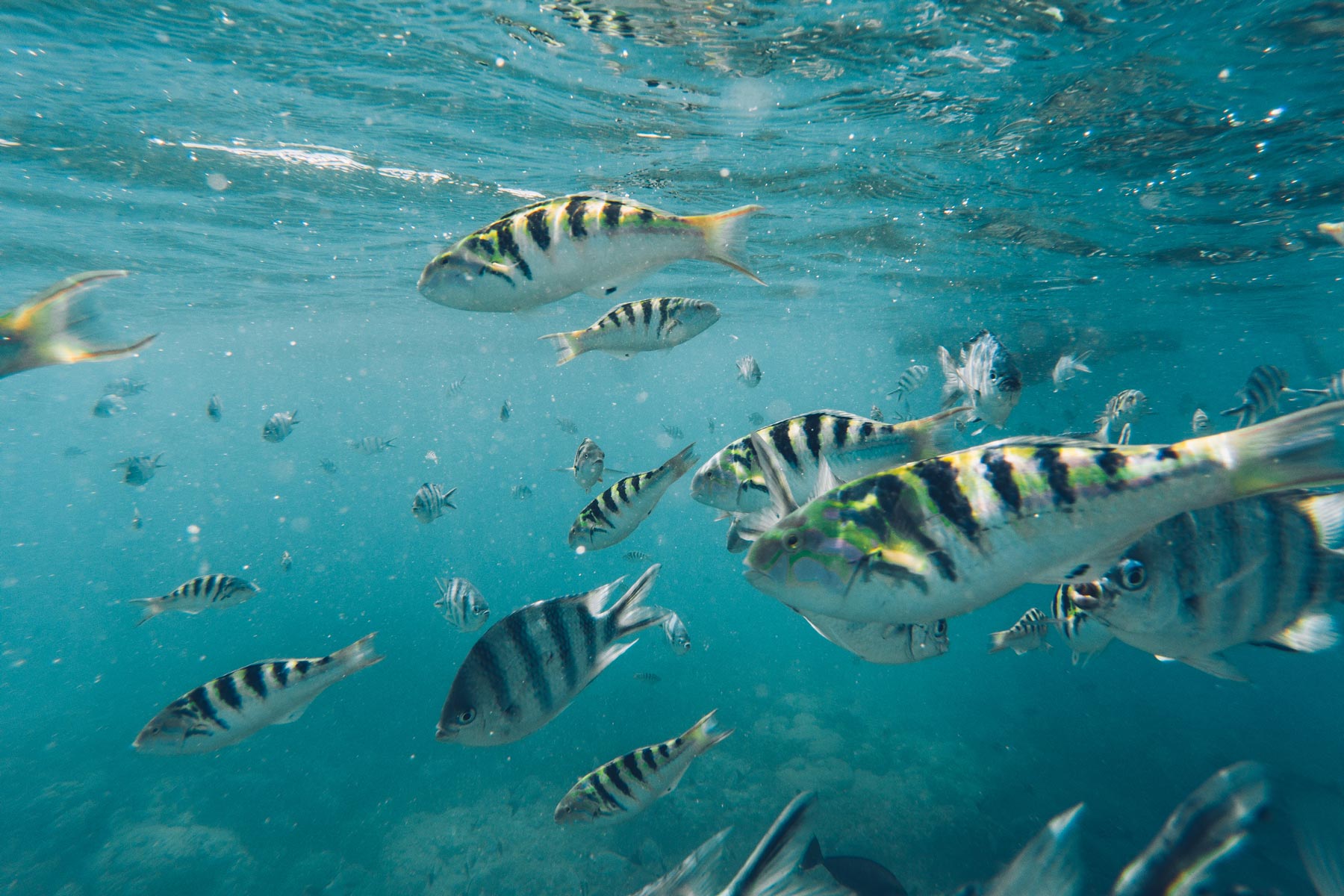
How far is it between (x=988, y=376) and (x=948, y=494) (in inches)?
137

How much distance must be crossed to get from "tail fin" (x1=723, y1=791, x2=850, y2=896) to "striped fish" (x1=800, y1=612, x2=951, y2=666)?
100 cm

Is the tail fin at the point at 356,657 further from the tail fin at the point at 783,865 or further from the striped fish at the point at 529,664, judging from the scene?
the tail fin at the point at 783,865

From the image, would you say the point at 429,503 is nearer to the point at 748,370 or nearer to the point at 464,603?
the point at 464,603

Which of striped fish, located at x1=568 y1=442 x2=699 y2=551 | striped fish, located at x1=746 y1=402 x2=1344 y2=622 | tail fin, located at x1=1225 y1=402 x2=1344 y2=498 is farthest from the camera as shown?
striped fish, located at x1=568 y1=442 x2=699 y2=551

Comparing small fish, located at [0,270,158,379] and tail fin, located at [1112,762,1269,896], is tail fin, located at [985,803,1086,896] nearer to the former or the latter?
tail fin, located at [1112,762,1269,896]

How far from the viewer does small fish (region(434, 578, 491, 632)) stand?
6.90 meters

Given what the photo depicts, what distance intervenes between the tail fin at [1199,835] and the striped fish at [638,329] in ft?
11.3

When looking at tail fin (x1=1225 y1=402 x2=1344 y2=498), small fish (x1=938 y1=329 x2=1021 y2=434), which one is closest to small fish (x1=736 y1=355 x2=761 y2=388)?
small fish (x1=938 y1=329 x2=1021 y2=434)

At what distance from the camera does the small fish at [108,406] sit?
12.7 meters

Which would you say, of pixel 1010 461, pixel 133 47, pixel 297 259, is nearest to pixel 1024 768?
pixel 1010 461

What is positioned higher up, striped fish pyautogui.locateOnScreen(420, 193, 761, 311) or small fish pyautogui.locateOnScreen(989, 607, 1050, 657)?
striped fish pyautogui.locateOnScreen(420, 193, 761, 311)

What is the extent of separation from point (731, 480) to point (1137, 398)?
8076 millimetres

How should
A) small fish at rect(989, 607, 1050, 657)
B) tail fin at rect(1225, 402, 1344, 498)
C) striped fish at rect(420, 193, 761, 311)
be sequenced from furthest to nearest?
1. small fish at rect(989, 607, 1050, 657)
2. striped fish at rect(420, 193, 761, 311)
3. tail fin at rect(1225, 402, 1344, 498)

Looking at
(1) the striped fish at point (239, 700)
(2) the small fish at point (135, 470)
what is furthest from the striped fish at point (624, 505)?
(2) the small fish at point (135, 470)
